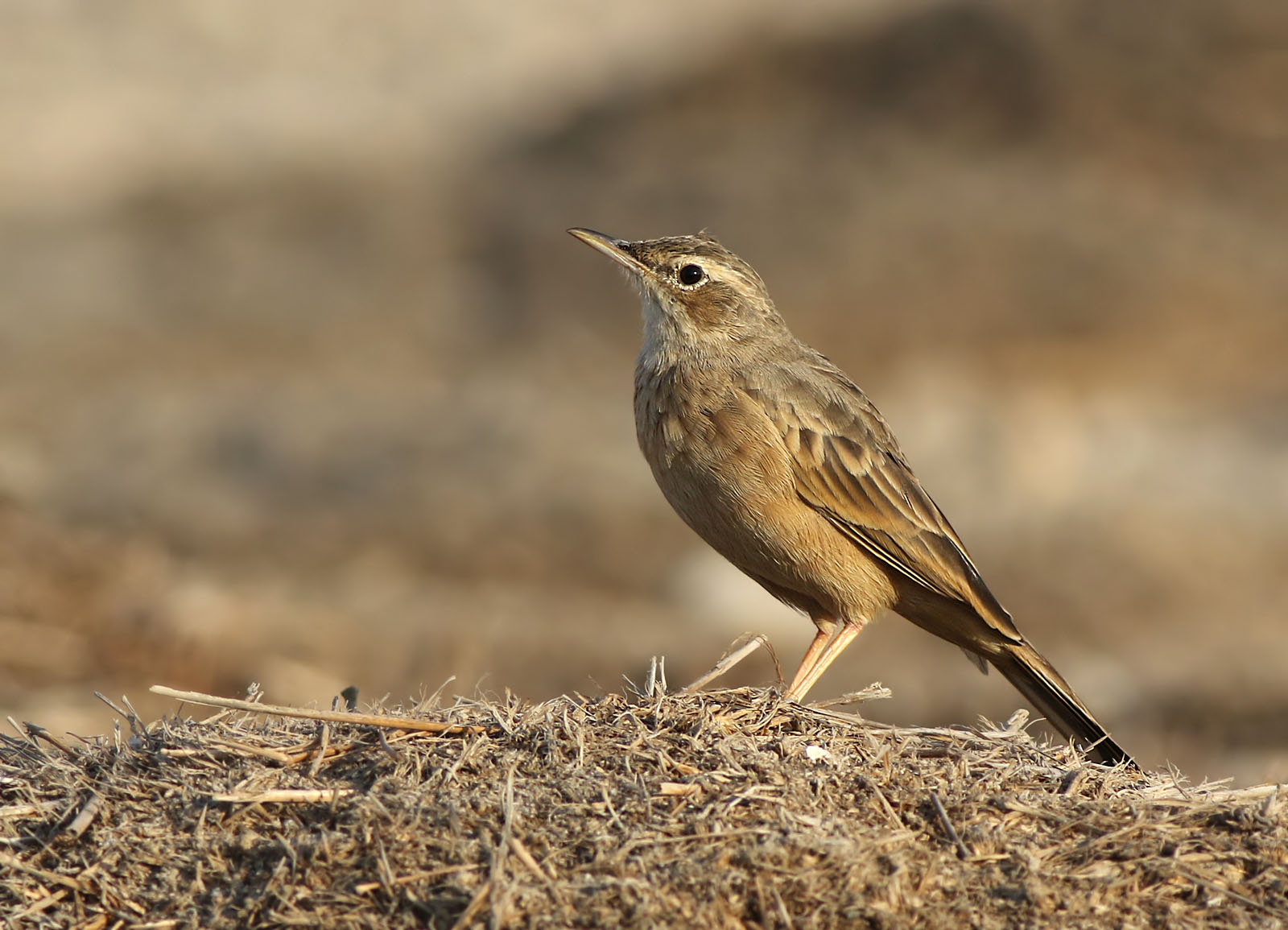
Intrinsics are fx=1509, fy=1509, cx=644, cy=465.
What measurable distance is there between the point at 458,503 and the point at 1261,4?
58.1 feet

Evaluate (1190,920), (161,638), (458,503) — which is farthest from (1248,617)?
(1190,920)

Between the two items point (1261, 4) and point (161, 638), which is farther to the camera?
point (1261, 4)

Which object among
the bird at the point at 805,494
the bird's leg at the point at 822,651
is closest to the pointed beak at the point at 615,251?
the bird at the point at 805,494

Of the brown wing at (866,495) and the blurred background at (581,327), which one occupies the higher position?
the blurred background at (581,327)

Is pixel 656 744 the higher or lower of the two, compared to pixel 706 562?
lower

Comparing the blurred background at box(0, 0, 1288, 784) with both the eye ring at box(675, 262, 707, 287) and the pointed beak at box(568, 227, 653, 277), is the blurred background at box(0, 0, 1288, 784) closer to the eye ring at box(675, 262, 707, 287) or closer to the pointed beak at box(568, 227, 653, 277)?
the pointed beak at box(568, 227, 653, 277)

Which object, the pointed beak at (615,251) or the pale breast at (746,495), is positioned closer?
the pale breast at (746,495)

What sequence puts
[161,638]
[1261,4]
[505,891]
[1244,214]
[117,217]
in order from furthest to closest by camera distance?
[117,217] → [1261,4] → [1244,214] → [161,638] → [505,891]

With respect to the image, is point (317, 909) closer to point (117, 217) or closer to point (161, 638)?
point (161, 638)

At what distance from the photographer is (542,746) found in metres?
5.18

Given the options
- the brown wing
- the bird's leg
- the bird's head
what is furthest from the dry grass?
the bird's head

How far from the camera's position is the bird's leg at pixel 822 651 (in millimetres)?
6875

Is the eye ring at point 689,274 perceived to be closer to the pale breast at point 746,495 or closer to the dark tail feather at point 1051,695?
the pale breast at point 746,495

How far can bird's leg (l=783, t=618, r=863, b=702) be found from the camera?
22.6 ft
